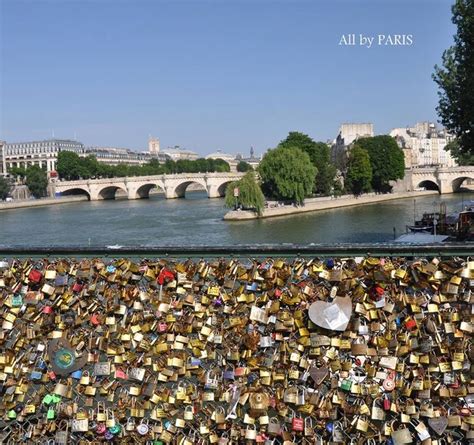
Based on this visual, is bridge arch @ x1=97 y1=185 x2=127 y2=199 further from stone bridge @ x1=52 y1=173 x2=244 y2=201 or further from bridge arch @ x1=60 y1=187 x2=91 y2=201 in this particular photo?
bridge arch @ x1=60 y1=187 x2=91 y2=201

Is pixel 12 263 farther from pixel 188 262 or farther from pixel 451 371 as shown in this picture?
pixel 451 371

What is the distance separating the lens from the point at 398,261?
268 centimetres

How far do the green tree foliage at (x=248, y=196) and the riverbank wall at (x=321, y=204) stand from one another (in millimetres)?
441

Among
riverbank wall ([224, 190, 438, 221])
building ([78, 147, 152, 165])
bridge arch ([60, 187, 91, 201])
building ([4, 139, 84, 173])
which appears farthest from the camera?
building ([78, 147, 152, 165])

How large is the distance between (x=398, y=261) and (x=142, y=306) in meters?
1.09

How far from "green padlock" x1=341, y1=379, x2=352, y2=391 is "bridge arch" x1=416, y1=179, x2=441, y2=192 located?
5665 centimetres

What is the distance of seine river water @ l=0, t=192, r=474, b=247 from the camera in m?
26.1

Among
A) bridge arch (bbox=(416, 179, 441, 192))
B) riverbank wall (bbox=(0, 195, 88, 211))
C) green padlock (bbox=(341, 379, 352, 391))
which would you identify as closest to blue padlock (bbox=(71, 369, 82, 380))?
green padlock (bbox=(341, 379, 352, 391))

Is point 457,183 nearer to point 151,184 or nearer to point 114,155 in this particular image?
point 151,184

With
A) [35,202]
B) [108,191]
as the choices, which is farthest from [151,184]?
[35,202]

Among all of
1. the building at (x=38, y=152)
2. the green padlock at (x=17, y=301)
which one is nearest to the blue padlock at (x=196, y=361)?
the green padlock at (x=17, y=301)

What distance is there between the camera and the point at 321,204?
41156 millimetres

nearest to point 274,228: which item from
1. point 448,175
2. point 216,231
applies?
point 216,231

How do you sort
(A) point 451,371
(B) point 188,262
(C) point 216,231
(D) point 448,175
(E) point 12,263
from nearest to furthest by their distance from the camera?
1. (A) point 451,371
2. (B) point 188,262
3. (E) point 12,263
4. (C) point 216,231
5. (D) point 448,175
